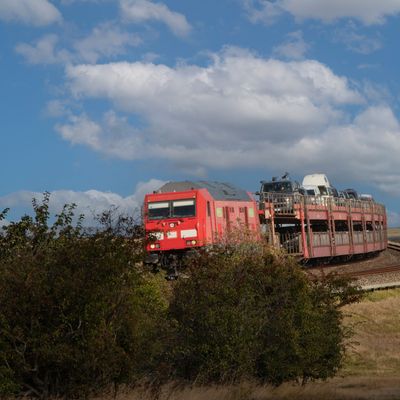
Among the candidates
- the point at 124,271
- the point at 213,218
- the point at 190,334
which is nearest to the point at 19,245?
the point at 124,271

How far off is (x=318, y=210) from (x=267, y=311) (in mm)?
23966

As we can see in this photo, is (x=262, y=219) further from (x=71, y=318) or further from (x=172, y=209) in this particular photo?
(x=71, y=318)

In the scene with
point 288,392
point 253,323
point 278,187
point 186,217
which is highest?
point 278,187

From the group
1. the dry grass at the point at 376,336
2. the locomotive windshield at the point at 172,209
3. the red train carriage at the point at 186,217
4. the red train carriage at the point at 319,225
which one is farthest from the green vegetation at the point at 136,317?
the red train carriage at the point at 319,225

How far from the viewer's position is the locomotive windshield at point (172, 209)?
3105 centimetres

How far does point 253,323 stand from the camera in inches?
595

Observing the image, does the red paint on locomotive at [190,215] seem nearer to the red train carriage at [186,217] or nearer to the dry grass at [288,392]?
the red train carriage at [186,217]

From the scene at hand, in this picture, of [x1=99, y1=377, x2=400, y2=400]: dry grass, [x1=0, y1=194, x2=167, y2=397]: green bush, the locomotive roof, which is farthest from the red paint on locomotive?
[x1=0, y1=194, x2=167, y2=397]: green bush

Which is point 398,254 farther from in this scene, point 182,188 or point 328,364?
point 328,364

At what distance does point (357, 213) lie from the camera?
4722cm

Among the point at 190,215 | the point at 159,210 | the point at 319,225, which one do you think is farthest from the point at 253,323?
the point at 319,225

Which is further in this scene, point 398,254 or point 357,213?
point 398,254

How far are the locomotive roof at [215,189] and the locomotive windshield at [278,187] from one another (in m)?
5.79

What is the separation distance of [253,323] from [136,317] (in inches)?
151
